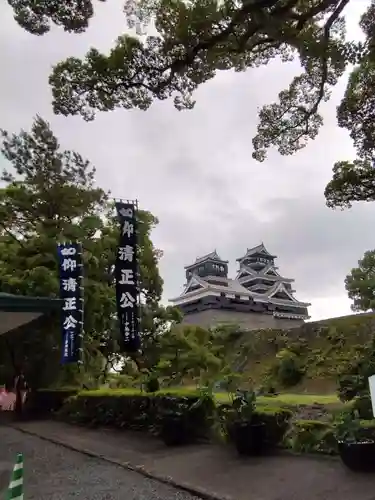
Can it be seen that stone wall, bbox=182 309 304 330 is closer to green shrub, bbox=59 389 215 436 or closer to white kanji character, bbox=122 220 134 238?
green shrub, bbox=59 389 215 436

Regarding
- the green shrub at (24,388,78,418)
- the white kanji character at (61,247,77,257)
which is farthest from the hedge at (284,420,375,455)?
the green shrub at (24,388,78,418)

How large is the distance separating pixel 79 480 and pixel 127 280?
3477mm

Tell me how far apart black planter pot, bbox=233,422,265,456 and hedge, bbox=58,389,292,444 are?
131 millimetres

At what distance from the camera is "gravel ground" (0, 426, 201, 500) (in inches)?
171

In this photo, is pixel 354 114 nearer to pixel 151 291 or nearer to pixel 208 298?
pixel 151 291

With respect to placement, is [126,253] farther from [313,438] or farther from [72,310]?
[313,438]

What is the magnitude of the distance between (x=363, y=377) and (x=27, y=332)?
9.42 m

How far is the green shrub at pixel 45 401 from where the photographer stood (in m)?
13.0

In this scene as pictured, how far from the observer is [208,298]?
36156 mm

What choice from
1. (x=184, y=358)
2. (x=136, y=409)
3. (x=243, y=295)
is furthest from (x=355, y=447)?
(x=243, y=295)

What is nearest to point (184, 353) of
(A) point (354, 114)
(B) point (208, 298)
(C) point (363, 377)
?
(C) point (363, 377)

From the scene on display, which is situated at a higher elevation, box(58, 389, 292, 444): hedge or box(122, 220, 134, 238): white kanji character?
box(122, 220, 134, 238): white kanji character

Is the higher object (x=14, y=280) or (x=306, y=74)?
(x=306, y=74)

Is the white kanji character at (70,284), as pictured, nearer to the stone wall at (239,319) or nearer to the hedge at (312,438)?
the hedge at (312,438)
